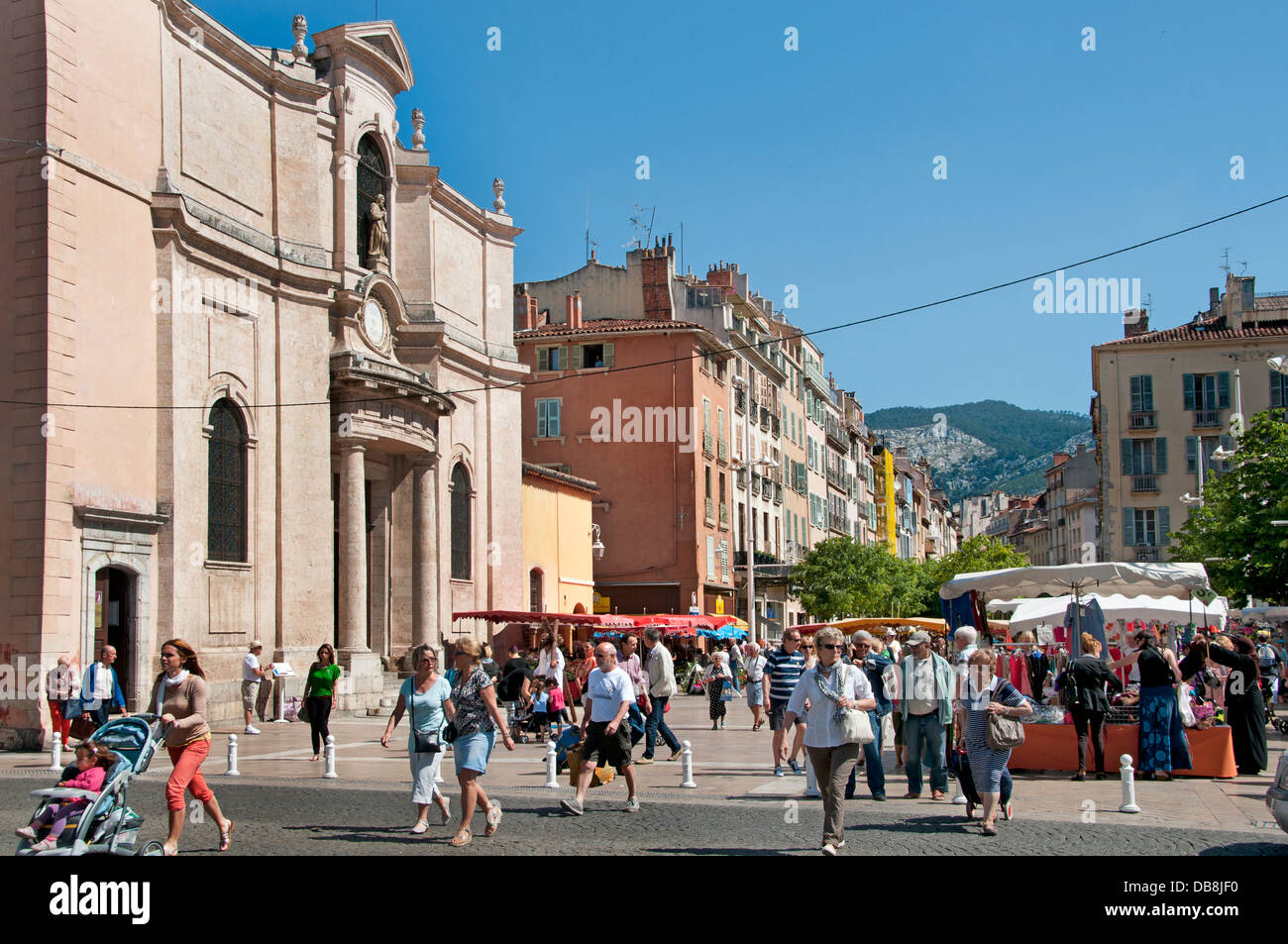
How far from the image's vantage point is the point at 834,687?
31.2 ft

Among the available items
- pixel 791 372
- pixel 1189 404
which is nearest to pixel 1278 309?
pixel 1189 404

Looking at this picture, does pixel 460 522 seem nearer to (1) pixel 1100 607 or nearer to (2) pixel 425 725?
(1) pixel 1100 607

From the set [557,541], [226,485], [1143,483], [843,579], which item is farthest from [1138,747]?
[1143,483]

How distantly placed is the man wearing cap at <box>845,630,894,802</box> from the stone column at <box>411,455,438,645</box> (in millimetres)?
16910

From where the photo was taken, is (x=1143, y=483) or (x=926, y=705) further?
(x=1143, y=483)

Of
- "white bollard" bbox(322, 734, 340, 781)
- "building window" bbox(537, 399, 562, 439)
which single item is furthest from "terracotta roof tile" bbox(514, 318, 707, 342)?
"white bollard" bbox(322, 734, 340, 781)

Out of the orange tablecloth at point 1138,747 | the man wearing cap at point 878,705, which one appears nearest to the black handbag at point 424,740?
the man wearing cap at point 878,705

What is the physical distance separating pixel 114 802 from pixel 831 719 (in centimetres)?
497

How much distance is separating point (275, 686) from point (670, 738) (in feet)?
32.0

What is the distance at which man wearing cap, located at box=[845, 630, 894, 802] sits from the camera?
12617 mm

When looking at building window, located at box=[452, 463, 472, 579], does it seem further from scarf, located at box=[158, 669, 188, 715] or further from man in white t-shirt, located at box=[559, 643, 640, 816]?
scarf, located at box=[158, 669, 188, 715]

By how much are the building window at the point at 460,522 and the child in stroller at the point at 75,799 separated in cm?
2383

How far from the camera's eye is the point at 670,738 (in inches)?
653

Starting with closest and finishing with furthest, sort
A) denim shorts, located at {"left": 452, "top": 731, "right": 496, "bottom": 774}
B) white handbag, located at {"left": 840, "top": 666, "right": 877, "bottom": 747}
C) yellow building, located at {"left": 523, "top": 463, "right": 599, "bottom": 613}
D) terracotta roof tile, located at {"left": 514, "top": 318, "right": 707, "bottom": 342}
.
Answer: white handbag, located at {"left": 840, "top": 666, "right": 877, "bottom": 747} → denim shorts, located at {"left": 452, "top": 731, "right": 496, "bottom": 774} → yellow building, located at {"left": 523, "top": 463, "right": 599, "bottom": 613} → terracotta roof tile, located at {"left": 514, "top": 318, "right": 707, "bottom": 342}
